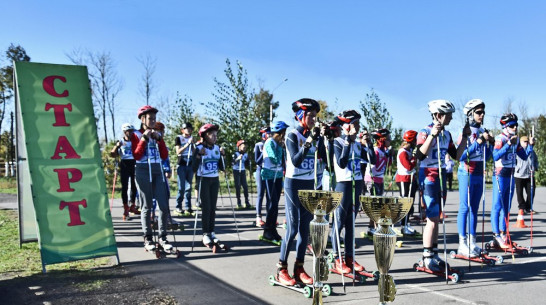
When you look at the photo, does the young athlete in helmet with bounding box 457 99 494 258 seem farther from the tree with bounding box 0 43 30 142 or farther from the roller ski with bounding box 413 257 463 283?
the tree with bounding box 0 43 30 142

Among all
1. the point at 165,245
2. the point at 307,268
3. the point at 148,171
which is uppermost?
the point at 148,171

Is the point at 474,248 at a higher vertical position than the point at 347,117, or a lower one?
lower

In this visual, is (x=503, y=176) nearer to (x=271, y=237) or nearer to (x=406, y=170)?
(x=406, y=170)

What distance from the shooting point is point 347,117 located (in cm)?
551

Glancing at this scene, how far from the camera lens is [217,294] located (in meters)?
4.81

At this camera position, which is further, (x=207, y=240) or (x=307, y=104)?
(x=207, y=240)

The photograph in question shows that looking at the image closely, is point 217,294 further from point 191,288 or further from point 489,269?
point 489,269

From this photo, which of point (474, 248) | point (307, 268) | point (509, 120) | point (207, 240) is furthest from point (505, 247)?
point (207, 240)

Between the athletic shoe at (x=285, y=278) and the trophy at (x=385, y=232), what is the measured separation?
177cm

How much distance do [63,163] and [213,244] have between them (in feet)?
9.06

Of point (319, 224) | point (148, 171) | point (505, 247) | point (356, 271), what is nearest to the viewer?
point (319, 224)

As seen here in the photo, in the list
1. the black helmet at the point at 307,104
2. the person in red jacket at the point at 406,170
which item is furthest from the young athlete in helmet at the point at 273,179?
the person in red jacket at the point at 406,170

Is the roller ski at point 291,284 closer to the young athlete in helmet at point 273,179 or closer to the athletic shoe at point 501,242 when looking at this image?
the young athlete in helmet at point 273,179

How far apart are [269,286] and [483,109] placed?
417 cm
